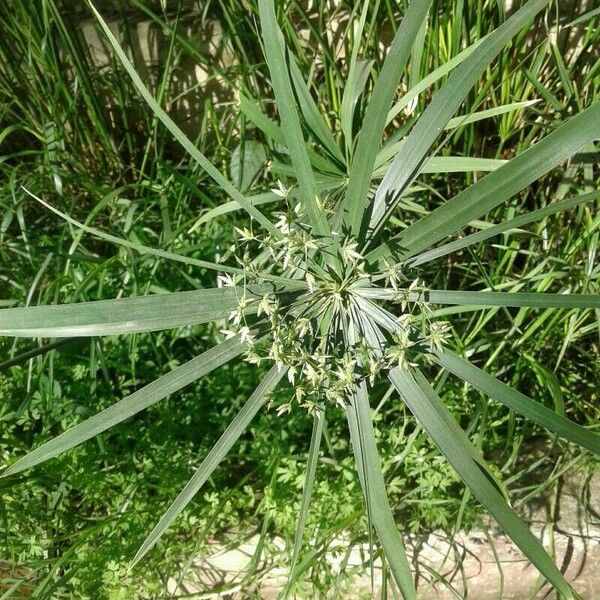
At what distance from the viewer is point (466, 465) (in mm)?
721

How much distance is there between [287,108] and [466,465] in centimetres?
50

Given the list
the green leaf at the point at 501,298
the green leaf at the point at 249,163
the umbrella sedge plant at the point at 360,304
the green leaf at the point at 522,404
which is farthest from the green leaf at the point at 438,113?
the green leaf at the point at 249,163

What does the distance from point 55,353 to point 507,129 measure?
3.38 feet

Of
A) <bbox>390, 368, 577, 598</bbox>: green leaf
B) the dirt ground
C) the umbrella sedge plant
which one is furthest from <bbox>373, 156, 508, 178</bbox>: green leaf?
the dirt ground

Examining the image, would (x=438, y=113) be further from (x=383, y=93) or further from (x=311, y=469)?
(x=311, y=469)

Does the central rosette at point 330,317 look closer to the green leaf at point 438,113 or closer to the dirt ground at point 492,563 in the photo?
the green leaf at point 438,113

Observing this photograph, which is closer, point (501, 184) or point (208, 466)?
point (501, 184)

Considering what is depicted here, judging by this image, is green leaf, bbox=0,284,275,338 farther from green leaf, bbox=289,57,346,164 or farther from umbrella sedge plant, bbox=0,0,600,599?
green leaf, bbox=289,57,346,164

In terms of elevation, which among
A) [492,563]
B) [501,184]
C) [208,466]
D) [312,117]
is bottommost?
[492,563]

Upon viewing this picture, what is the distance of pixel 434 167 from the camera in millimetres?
926

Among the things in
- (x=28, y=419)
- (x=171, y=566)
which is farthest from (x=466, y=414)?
(x=28, y=419)

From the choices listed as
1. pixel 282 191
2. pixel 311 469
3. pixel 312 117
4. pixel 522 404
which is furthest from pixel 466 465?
pixel 312 117

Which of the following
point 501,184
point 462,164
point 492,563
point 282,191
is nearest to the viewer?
point 501,184

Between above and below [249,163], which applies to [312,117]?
below
